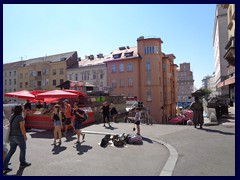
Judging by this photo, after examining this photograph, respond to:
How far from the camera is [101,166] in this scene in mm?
5441

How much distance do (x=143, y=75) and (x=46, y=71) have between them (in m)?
26.7

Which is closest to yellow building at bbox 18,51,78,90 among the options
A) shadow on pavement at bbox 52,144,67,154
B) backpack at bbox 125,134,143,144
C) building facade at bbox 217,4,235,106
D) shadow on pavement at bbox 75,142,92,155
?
building facade at bbox 217,4,235,106

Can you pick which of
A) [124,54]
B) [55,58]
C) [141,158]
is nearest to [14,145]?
[141,158]

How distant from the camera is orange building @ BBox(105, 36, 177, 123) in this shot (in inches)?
1448

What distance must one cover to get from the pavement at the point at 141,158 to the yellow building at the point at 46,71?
133 feet

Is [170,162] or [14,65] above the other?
[14,65]

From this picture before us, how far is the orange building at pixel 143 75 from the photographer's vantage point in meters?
36.8

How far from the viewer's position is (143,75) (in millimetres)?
Result: 37750

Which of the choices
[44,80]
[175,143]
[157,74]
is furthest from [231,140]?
[44,80]

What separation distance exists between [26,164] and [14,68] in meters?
58.7

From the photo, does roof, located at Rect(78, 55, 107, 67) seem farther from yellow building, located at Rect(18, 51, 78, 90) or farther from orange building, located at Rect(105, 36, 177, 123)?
orange building, located at Rect(105, 36, 177, 123)

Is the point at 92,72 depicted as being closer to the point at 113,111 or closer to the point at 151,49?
the point at 151,49

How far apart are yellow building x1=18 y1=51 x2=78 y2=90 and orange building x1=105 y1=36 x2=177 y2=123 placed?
42.0ft

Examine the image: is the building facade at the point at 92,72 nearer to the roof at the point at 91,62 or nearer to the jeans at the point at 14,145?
the roof at the point at 91,62
